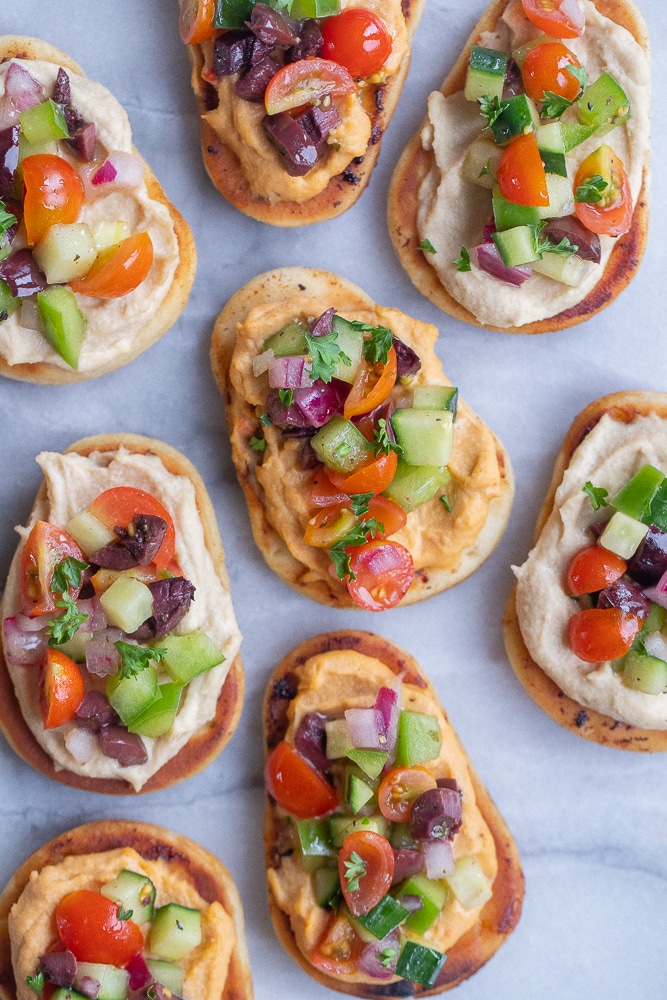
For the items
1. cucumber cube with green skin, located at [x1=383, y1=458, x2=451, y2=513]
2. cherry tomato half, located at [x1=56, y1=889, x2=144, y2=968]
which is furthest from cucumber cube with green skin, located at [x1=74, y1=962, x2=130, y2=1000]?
cucumber cube with green skin, located at [x1=383, y1=458, x2=451, y2=513]

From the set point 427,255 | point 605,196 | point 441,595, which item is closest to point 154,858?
point 441,595

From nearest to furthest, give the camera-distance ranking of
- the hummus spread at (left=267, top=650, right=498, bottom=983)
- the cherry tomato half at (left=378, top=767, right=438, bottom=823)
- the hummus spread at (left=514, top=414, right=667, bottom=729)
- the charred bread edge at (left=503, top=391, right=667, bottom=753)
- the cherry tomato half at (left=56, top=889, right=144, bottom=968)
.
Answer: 1. the cherry tomato half at (left=56, top=889, right=144, bottom=968)
2. the cherry tomato half at (left=378, top=767, right=438, bottom=823)
3. the hummus spread at (left=267, top=650, right=498, bottom=983)
4. the hummus spread at (left=514, top=414, right=667, bottom=729)
5. the charred bread edge at (left=503, top=391, right=667, bottom=753)

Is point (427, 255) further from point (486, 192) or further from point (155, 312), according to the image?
point (155, 312)

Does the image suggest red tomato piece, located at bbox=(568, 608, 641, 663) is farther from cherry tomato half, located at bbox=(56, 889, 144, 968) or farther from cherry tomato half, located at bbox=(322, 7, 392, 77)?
cherry tomato half, located at bbox=(322, 7, 392, 77)

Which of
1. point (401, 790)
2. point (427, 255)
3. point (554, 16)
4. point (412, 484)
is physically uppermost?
point (554, 16)

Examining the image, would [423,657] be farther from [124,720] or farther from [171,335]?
[171,335]

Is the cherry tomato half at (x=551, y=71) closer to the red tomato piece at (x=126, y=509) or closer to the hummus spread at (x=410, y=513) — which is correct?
the hummus spread at (x=410, y=513)
